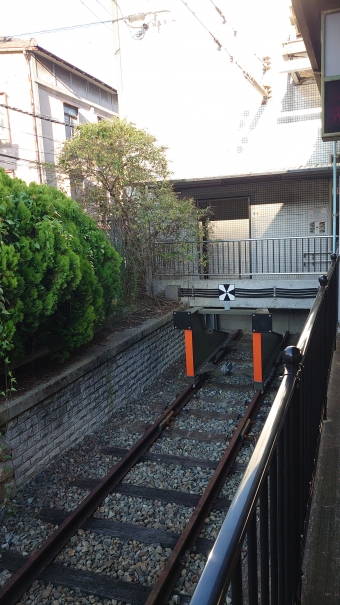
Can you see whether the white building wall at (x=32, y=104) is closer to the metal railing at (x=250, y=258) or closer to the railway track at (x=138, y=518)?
the metal railing at (x=250, y=258)

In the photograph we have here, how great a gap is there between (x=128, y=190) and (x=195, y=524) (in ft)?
27.8

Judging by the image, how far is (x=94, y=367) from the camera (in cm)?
645

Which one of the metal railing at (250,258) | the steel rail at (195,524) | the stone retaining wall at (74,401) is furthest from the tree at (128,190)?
the steel rail at (195,524)

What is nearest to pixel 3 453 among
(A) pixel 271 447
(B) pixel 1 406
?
(B) pixel 1 406

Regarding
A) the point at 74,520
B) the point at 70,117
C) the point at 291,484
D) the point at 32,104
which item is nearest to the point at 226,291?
the point at 74,520

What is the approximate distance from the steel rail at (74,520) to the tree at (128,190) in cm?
495

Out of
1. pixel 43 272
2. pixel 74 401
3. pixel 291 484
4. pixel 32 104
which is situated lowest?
pixel 74 401

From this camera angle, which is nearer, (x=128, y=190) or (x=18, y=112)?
(x=128, y=190)

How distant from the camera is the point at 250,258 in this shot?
1145cm

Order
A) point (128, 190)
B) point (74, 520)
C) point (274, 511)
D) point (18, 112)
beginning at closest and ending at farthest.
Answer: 1. point (274, 511)
2. point (74, 520)
3. point (128, 190)
4. point (18, 112)

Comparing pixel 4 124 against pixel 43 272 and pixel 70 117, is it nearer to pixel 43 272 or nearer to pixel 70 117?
pixel 70 117

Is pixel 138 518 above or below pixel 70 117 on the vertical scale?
below

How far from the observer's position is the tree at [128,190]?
10328 millimetres

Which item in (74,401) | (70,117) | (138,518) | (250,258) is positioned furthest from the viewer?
(70,117)
